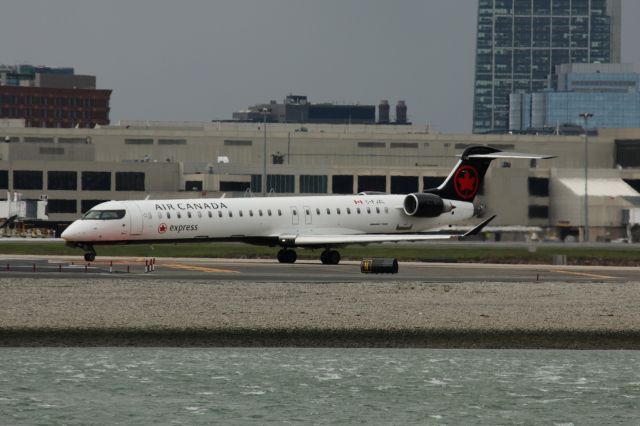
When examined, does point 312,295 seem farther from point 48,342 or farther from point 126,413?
point 126,413

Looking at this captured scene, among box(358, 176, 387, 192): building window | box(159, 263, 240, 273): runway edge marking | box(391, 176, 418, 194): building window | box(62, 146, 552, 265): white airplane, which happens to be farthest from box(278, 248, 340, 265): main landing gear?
box(358, 176, 387, 192): building window

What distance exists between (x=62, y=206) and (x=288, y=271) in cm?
9197

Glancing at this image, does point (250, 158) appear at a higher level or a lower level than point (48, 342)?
higher

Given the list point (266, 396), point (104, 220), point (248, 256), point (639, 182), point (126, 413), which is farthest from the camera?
point (639, 182)

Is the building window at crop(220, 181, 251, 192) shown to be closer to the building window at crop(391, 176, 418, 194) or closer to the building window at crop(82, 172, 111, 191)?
the building window at crop(82, 172, 111, 191)

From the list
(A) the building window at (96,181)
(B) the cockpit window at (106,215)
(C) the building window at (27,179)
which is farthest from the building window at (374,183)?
(B) the cockpit window at (106,215)

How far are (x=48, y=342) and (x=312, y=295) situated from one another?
1204 cm

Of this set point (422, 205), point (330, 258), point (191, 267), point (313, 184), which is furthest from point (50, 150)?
point (191, 267)

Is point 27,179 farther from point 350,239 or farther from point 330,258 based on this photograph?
point 350,239

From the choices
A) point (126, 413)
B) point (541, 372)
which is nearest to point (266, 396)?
point (126, 413)

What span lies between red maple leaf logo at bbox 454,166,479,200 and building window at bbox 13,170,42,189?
264ft

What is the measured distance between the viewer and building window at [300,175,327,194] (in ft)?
546

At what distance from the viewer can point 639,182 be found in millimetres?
174875

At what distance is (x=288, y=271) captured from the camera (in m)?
70.2
